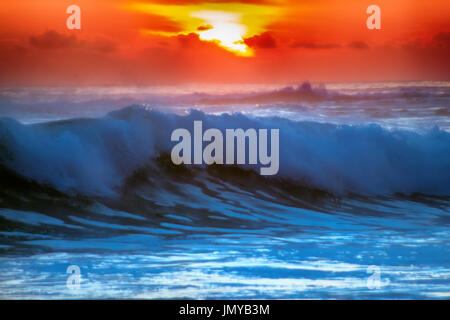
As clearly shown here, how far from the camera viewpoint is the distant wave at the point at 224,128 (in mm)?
7352

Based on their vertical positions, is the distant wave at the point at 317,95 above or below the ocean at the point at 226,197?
above

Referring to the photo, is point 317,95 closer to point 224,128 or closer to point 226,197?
point 224,128

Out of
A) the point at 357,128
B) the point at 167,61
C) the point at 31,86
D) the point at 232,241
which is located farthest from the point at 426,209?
the point at 31,86

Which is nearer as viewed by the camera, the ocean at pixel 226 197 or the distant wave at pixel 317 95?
the ocean at pixel 226 197

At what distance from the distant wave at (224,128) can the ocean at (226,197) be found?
19 millimetres

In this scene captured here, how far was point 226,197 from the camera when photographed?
7566 mm

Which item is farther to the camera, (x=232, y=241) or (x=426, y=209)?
(x=426, y=209)

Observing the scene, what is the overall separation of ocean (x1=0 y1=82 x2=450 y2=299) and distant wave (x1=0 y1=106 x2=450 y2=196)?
0.06ft

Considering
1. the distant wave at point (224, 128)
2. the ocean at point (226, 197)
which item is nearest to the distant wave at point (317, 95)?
the ocean at point (226, 197)

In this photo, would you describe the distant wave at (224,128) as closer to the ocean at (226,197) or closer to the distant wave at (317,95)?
the ocean at (226,197)
